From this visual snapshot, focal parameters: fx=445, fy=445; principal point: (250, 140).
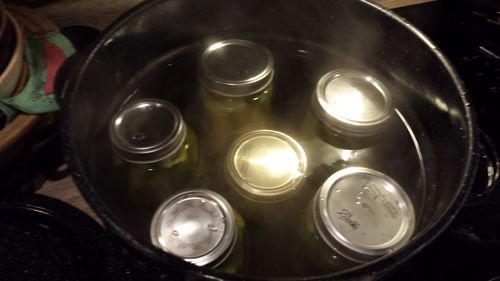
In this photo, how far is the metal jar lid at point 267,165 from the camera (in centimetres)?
73

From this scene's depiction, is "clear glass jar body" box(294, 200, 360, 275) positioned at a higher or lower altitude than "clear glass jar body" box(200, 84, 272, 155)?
lower

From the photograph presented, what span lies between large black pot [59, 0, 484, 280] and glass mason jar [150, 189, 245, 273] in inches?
2.6

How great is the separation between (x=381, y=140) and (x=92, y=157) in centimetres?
52

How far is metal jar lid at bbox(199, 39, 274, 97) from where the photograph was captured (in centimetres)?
82

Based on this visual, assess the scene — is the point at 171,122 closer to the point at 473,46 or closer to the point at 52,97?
the point at 52,97

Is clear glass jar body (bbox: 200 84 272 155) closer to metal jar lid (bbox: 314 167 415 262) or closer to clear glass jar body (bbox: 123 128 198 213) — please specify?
clear glass jar body (bbox: 123 128 198 213)

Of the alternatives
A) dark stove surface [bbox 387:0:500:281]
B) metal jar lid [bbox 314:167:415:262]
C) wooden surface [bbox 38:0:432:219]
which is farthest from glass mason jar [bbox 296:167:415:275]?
wooden surface [bbox 38:0:432:219]

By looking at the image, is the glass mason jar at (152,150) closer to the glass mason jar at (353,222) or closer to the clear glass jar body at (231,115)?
the clear glass jar body at (231,115)

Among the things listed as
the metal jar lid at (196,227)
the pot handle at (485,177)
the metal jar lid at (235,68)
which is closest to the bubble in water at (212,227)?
the metal jar lid at (196,227)

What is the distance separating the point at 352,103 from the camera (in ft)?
2.77

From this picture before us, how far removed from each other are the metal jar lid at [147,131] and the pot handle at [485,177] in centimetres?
52

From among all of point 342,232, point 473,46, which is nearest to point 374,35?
point 473,46

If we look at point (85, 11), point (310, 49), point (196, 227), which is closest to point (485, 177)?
point (310, 49)

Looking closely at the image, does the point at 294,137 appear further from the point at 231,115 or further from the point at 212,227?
the point at 212,227
